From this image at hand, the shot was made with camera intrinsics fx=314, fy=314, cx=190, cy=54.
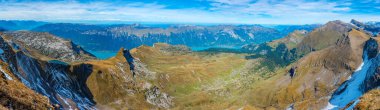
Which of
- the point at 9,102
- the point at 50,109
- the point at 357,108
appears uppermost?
the point at 9,102

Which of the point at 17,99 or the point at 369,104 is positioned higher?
the point at 17,99

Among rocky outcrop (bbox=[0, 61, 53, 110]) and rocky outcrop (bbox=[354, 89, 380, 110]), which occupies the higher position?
rocky outcrop (bbox=[0, 61, 53, 110])

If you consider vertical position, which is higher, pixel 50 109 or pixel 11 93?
pixel 11 93

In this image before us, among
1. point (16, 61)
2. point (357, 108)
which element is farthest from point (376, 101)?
point (16, 61)

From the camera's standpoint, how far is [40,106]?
84625 mm

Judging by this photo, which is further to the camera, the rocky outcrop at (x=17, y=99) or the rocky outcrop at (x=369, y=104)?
the rocky outcrop at (x=369, y=104)

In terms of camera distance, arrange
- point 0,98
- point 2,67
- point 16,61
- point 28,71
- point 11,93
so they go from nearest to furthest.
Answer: point 0,98, point 11,93, point 2,67, point 16,61, point 28,71

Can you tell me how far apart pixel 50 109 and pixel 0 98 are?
52.0 ft

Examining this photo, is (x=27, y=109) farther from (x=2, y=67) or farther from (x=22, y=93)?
(x=2, y=67)

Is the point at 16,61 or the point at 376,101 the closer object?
the point at 376,101

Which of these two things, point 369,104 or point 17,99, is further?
point 369,104

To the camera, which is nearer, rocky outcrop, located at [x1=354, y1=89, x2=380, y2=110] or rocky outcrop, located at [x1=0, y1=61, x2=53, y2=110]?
rocky outcrop, located at [x1=0, y1=61, x2=53, y2=110]

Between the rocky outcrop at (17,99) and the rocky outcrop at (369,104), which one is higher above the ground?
the rocky outcrop at (17,99)

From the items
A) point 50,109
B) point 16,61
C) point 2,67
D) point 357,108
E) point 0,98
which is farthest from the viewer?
point 16,61
